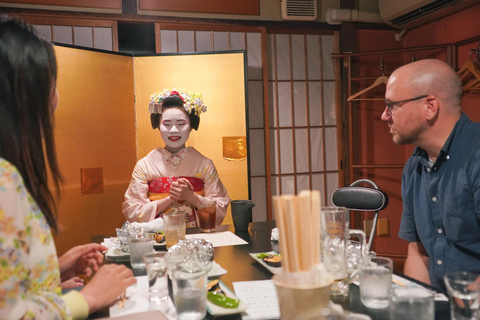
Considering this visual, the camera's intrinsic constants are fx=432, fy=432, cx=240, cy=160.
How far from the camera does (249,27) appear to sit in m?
4.35

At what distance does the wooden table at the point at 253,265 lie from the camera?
1.05 m

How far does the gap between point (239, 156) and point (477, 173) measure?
2.51 meters

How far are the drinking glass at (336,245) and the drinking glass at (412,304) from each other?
232mm

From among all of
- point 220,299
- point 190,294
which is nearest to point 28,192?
point 190,294

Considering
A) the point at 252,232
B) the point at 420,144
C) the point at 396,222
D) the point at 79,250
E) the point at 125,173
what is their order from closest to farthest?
the point at 79,250, the point at 420,144, the point at 252,232, the point at 125,173, the point at 396,222

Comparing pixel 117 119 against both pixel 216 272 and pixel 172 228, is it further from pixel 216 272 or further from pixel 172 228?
pixel 216 272

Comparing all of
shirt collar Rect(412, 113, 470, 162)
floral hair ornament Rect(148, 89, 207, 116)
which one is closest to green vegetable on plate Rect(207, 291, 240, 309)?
shirt collar Rect(412, 113, 470, 162)

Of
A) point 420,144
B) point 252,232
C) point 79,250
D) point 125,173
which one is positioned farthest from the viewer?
point 125,173

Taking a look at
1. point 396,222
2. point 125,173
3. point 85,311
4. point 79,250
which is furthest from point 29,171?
point 396,222

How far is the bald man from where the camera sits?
64.4 inches

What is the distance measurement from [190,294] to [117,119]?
9.86ft

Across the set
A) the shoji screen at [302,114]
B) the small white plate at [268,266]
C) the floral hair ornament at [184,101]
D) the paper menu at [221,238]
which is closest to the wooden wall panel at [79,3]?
the floral hair ornament at [184,101]

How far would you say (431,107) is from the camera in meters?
1.78

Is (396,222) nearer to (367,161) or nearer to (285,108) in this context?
(367,161)
